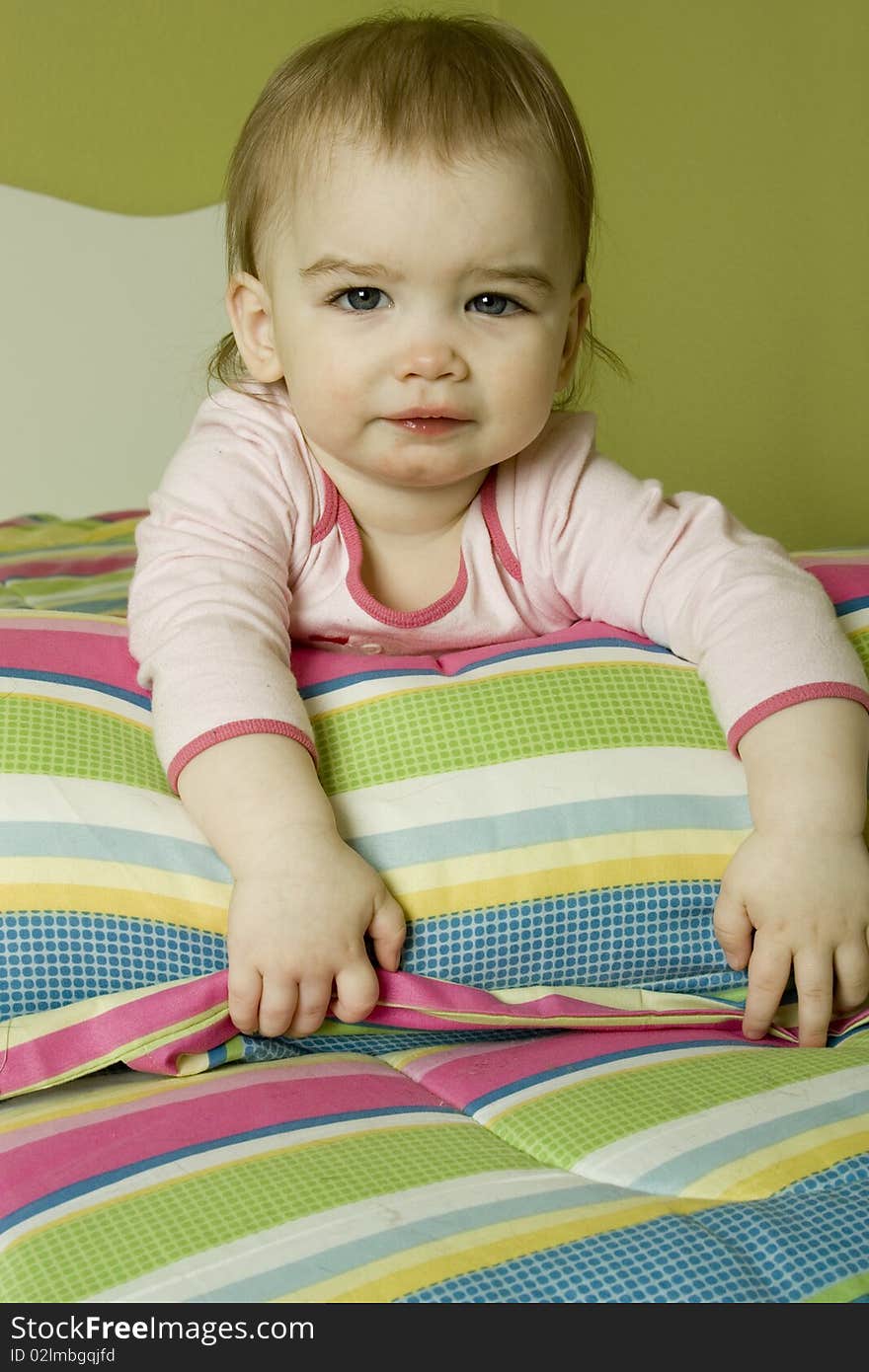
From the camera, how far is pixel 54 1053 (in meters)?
0.76

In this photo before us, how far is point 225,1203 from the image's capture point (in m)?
0.61

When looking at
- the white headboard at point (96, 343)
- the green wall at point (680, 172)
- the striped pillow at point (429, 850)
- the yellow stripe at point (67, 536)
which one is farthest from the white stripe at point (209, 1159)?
the white headboard at point (96, 343)

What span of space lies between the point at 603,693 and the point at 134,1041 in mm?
360

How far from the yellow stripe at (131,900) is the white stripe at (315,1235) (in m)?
0.25

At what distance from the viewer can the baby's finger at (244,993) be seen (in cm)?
78

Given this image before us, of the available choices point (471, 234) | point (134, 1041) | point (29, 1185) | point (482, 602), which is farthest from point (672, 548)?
point (29, 1185)

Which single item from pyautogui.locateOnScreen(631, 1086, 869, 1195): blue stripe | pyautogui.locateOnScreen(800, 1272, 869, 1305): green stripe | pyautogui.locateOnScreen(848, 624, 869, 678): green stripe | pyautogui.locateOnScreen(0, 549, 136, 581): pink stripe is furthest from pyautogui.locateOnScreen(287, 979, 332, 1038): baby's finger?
pyautogui.locateOnScreen(0, 549, 136, 581): pink stripe

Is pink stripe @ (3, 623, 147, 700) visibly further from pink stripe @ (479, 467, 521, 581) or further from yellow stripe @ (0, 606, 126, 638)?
pink stripe @ (479, 467, 521, 581)

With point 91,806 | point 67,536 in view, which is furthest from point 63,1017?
point 67,536

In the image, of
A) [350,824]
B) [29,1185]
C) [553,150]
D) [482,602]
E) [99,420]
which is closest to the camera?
[29,1185]

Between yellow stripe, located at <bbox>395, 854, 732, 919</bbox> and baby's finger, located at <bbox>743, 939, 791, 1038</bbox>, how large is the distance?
0.06 m

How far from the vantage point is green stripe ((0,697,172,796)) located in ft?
2.82

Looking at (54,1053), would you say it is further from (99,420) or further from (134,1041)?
(99,420)
